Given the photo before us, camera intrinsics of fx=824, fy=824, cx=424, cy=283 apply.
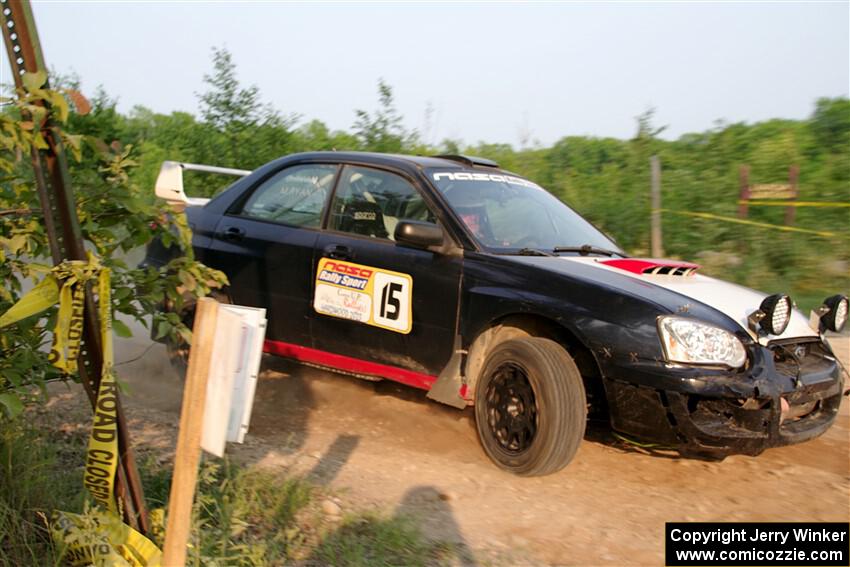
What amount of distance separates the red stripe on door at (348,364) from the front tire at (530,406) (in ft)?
1.53

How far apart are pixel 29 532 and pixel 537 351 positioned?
2.45 meters

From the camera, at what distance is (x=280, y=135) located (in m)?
12.3

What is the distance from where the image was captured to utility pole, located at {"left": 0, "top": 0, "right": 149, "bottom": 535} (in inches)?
106

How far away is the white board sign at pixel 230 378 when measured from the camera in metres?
2.27

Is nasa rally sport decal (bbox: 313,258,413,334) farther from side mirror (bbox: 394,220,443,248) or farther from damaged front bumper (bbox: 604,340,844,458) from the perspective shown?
damaged front bumper (bbox: 604,340,844,458)

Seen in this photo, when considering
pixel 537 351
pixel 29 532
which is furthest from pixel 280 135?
pixel 29 532

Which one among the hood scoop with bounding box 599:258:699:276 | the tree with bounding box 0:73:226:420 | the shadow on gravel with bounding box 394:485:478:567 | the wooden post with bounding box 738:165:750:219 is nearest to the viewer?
the tree with bounding box 0:73:226:420

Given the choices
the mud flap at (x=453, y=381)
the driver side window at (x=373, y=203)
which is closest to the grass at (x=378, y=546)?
the mud flap at (x=453, y=381)

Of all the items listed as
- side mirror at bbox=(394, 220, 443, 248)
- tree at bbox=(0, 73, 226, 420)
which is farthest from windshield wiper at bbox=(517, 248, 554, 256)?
tree at bbox=(0, 73, 226, 420)

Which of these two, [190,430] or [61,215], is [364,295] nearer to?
[61,215]

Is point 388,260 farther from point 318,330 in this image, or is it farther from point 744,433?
point 744,433

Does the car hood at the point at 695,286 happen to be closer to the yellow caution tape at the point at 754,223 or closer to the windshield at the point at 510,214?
the windshield at the point at 510,214

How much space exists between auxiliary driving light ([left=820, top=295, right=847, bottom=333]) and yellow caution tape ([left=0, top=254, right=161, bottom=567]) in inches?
150

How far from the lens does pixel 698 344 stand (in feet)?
13.0
